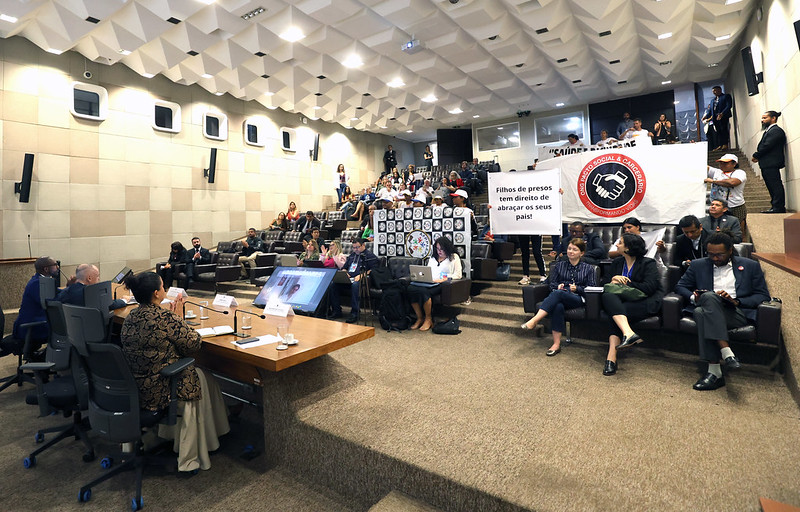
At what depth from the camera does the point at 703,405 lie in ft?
8.56

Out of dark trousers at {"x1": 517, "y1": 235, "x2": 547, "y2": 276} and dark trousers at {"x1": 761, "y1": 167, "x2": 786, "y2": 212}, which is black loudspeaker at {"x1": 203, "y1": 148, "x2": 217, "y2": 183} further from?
dark trousers at {"x1": 761, "y1": 167, "x2": 786, "y2": 212}

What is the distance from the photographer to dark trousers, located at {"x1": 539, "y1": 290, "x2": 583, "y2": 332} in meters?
3.81

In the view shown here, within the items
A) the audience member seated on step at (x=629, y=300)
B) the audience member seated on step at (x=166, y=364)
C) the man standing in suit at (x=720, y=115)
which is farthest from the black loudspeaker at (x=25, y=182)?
the man standing in suit at (x=720, y=115)

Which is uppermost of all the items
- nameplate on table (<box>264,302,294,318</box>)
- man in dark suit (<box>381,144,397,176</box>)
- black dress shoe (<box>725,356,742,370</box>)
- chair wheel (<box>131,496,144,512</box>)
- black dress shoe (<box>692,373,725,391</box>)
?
man in dark suit (<box>381,144,397,176</box>)

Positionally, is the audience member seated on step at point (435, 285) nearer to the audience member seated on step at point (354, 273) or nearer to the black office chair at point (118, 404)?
the audience member seated on step at point (354, 273)

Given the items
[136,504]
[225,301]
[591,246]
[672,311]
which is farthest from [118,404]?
[591,246]

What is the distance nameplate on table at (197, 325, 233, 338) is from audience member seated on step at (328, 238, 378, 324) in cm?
287

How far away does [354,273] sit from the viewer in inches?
221

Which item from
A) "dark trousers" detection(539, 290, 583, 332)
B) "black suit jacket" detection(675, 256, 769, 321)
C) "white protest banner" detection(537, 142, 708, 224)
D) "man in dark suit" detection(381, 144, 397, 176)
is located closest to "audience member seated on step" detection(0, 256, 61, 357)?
"dark trousers" detection(539, 290, 583, 332)

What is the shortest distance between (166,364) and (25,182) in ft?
→ 27.1

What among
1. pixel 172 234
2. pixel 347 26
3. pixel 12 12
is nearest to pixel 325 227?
pixel 172 234

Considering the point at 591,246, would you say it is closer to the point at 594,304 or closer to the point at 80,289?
the point at 594,304

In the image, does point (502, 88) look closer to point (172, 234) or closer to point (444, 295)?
point (444, 295)

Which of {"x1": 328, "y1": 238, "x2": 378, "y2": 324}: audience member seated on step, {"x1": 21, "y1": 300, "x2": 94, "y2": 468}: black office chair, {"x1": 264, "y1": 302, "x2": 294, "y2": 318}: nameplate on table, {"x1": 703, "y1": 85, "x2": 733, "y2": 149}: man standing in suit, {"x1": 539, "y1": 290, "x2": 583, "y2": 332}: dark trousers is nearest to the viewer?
{"x1": 21, "y1": 300, "x2": 94, "y2": 468}: black office chair
